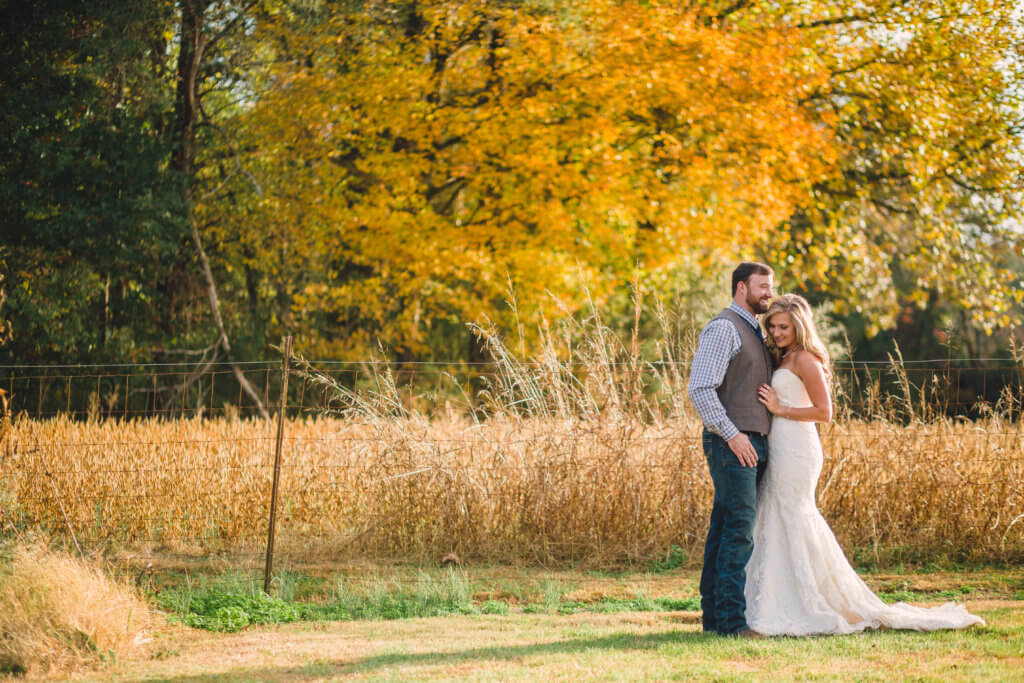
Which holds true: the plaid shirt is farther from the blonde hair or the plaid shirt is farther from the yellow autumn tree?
the yellow autumn tree

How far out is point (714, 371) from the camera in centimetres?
473

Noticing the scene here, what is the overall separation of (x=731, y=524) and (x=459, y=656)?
1.50 metres

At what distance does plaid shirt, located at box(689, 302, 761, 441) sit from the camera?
15.3 feet

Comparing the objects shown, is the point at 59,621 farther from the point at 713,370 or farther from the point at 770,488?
the point at 770,488

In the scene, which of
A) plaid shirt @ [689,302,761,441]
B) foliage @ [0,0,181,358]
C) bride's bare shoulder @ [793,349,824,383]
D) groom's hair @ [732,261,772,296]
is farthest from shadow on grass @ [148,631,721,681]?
foliage @ [0,0,181,358]

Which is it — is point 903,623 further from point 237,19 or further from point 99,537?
point 237,19

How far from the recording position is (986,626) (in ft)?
16.2

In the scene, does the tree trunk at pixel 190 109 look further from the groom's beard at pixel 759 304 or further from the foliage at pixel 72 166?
the groom's beard at pixel 759 304

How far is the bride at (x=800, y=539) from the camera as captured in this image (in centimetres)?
484

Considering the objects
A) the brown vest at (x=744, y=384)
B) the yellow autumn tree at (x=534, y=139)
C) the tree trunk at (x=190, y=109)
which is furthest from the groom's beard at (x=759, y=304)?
the tree trunk at (x=190, y=109)

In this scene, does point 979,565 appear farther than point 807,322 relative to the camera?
Yes

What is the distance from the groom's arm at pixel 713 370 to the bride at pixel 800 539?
0.28 m

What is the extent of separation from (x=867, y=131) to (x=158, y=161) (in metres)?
11.1

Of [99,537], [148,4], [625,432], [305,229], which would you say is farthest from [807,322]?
[148,4]
